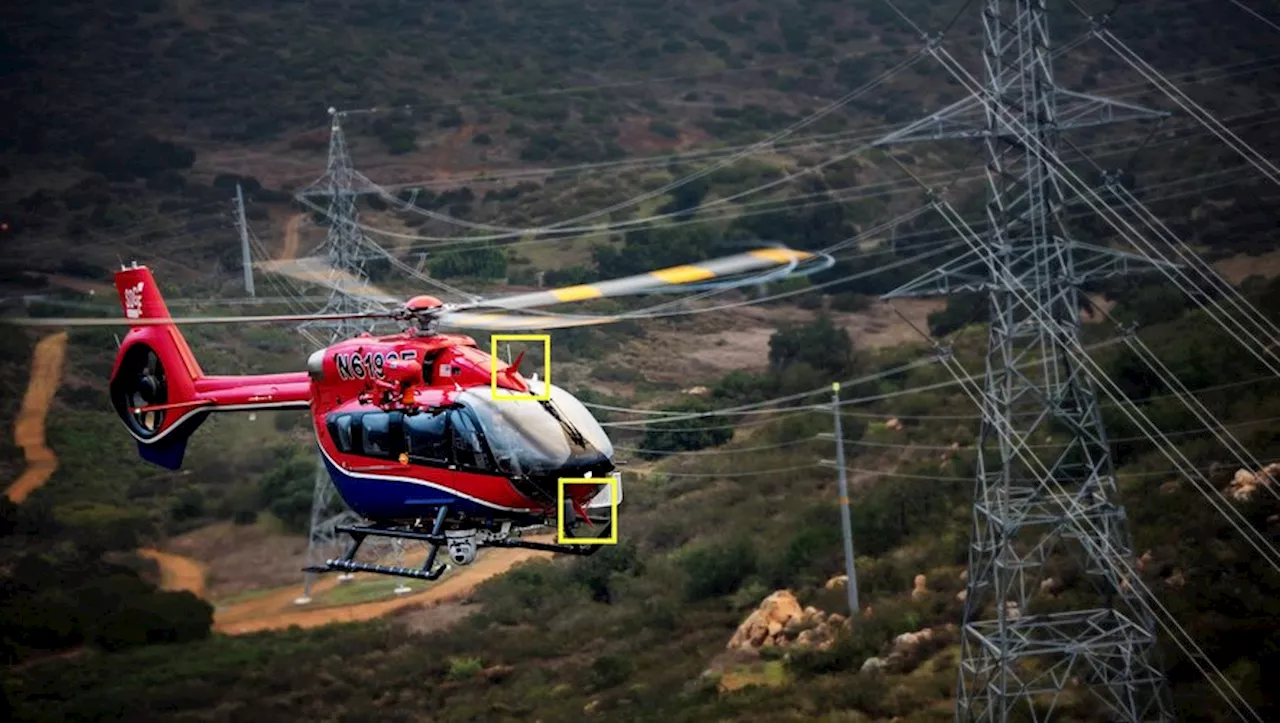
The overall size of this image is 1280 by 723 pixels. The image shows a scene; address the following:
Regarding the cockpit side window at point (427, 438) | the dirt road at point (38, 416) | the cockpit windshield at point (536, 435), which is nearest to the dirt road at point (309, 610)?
the dirt road at point (38, 416)

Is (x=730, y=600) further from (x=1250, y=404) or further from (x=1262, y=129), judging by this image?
(x=1262, y=129)

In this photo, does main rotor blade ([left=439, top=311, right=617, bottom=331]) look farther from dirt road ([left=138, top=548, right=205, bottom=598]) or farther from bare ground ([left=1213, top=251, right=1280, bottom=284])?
bare ground ([left=1213, top=251, right=1280, bottom=284])

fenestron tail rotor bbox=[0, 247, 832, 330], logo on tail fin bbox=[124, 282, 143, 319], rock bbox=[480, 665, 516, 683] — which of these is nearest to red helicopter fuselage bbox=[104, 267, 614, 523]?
fenestron tail rotor bbox=[0, 247, 832, 330]

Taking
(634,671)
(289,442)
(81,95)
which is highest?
(81,95)

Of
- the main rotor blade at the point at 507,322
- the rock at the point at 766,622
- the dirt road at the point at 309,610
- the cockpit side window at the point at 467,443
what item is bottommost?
the rock at the point at 766,622

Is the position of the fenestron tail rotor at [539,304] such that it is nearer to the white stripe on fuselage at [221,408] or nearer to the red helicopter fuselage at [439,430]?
the red helicopter fuselage at [439,430]

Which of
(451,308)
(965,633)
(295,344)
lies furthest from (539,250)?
(451,308)
